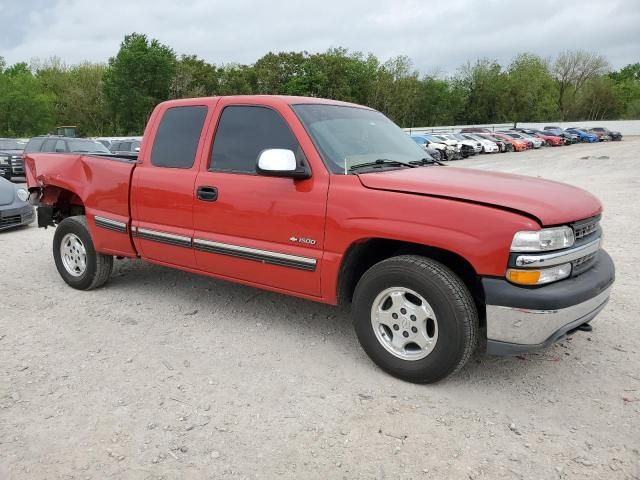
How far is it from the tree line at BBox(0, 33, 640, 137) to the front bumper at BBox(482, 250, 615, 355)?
47510mm

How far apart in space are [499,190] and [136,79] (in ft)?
159

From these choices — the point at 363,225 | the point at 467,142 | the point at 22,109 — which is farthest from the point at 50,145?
the point at 22,109

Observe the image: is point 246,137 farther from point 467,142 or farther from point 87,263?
point 467,142

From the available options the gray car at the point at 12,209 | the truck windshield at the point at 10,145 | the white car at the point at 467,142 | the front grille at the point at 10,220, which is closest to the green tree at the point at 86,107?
the truck windshield at the point at 10,145

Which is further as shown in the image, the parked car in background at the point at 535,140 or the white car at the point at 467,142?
the parked car in background at the point at 535,140

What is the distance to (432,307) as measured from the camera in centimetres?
312

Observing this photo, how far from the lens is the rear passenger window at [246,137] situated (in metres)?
3.85

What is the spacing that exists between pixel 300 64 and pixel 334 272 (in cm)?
6049

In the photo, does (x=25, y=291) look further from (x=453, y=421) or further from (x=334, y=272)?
(x=453, y=421)

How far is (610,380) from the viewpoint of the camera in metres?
3.38

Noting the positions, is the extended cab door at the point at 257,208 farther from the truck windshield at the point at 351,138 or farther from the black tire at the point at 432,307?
the black tire at the point at 432,307

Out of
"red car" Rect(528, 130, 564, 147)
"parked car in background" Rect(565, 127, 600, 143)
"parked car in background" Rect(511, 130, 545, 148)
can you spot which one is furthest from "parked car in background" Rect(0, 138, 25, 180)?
"parked car in background" Rect(565, 127, 600, 143)

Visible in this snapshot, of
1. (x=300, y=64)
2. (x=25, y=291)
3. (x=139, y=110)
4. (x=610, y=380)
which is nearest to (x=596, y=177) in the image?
(x=610, y=380)

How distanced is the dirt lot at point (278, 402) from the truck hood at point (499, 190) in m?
1.14
